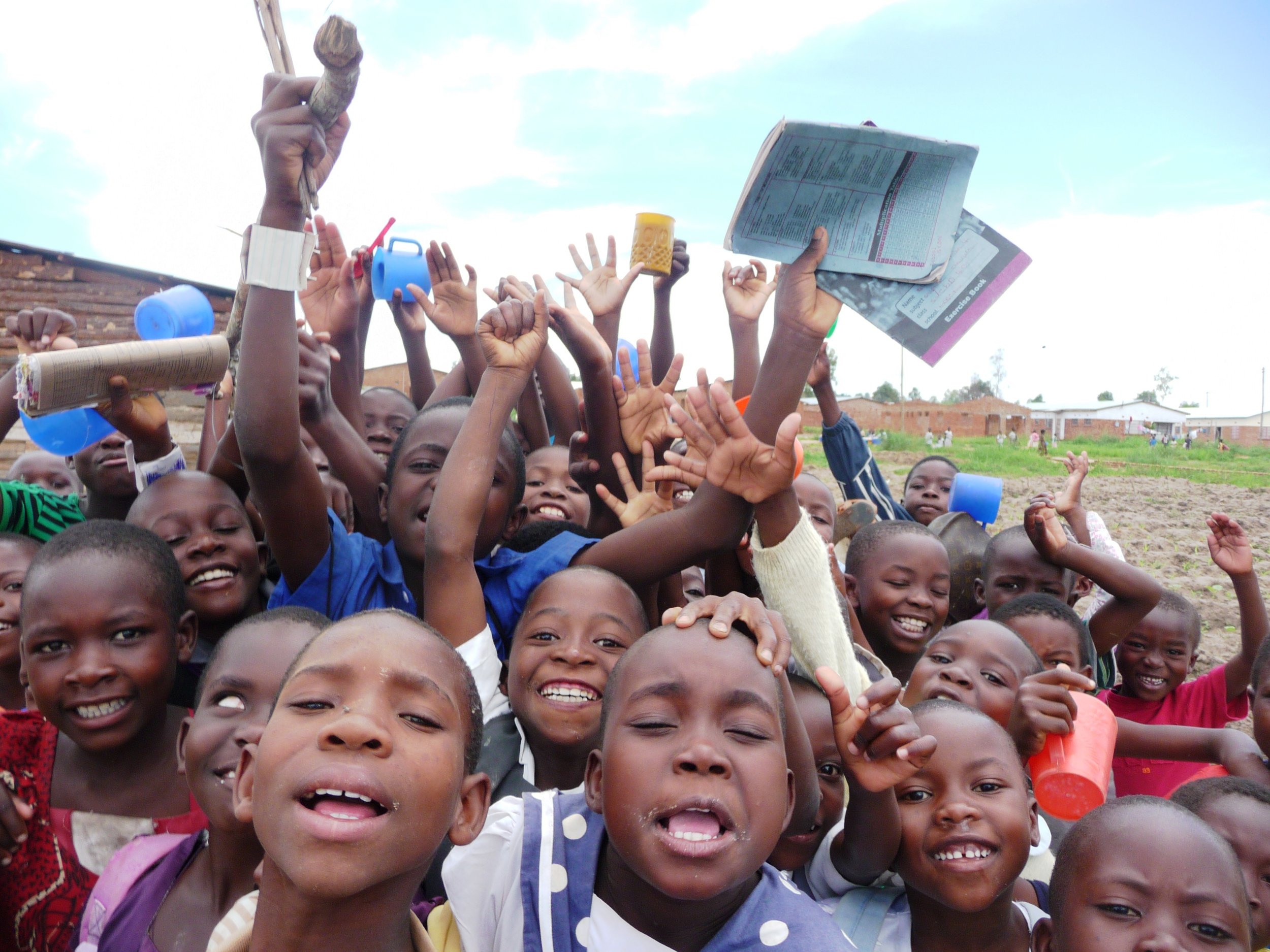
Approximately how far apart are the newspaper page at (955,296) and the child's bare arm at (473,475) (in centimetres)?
95

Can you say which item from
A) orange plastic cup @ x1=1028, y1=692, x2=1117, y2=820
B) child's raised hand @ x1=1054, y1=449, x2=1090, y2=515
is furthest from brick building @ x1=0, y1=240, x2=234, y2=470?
orange plastic cup @ x1=1028, y1=692, x2=1117, y2=820

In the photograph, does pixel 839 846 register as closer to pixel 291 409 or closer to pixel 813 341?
pixel 813 341

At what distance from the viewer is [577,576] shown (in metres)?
2.18

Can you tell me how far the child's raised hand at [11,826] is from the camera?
189 cm

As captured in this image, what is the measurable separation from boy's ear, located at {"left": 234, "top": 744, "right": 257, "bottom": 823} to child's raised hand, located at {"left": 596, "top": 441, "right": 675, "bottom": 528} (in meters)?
1.36

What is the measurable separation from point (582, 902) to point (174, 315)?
8.31 feet

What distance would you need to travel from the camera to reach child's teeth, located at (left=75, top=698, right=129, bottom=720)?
6.64 ft

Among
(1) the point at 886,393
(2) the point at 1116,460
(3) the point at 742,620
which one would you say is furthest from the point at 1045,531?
(1) the point at 886,393

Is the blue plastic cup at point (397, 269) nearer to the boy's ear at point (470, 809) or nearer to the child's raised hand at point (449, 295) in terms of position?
the child's raised hand at point (449, 295)

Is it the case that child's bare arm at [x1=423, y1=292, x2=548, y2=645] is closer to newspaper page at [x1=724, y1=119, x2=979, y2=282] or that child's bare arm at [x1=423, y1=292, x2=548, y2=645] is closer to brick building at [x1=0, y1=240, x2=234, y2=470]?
newspaper page at [x1=724, y1=119, x2=979, y2=282]

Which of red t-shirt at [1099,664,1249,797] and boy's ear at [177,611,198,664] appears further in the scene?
red t-shirt at [1099,664,1249,797]

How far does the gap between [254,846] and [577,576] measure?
0.91 meters

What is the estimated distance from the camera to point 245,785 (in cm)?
148

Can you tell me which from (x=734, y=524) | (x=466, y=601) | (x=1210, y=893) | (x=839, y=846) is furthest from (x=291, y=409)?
(x=1210, y=893)
